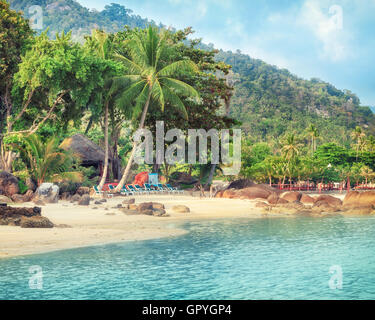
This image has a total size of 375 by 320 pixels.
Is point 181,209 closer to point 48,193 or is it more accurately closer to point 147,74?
point 48,193

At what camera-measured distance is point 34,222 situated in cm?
1412

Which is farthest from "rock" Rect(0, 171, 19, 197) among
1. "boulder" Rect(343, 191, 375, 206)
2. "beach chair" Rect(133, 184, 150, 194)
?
"boulder" Rect(343, 191, 375, 206)

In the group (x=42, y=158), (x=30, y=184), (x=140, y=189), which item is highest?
(x=42, y=158)

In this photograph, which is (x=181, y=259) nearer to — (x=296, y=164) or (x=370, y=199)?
(x=370, y=199)

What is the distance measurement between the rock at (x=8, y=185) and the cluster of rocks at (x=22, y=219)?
6.06 metres

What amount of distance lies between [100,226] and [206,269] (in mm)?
6306

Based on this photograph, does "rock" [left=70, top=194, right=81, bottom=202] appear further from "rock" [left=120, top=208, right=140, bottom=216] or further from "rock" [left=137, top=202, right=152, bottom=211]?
"rock" [left=137, top=202, right=152, bottom=211]

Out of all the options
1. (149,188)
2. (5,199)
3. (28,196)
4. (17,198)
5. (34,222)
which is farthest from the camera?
(149,188)

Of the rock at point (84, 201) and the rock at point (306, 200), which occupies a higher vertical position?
the rock at point (84, 201)

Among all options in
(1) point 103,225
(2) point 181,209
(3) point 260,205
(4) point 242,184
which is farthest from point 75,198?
(4) point 242,184

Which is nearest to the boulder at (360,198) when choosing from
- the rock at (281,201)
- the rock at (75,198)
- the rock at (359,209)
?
the rock at (359,209)

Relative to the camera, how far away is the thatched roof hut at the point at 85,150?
103ft

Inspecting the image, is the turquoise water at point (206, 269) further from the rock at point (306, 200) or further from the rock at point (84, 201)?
the rock at point (306, 200)

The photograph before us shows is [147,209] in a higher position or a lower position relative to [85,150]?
lower
